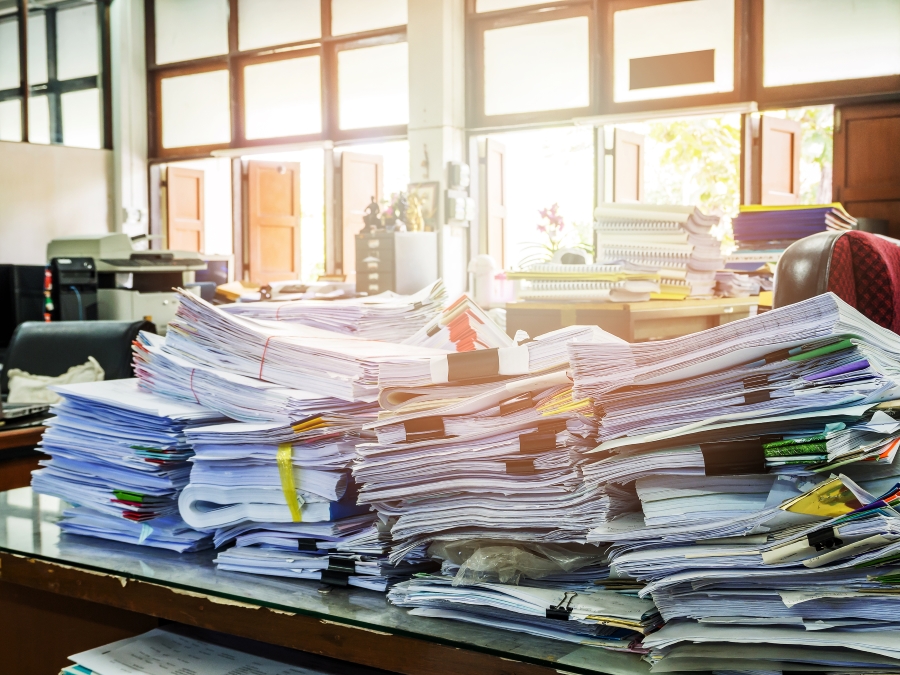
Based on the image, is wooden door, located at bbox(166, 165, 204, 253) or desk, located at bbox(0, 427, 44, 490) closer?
desk, located at bbox(0, 427, 44, 490)

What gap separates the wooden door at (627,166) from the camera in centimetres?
700

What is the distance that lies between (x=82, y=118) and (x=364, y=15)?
354 centimetres

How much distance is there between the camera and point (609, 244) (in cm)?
307

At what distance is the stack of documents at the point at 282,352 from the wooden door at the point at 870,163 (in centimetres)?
562

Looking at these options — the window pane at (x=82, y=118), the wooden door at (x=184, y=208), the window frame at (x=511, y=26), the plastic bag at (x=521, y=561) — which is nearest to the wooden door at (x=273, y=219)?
the wooden door at (x=184, y=208)

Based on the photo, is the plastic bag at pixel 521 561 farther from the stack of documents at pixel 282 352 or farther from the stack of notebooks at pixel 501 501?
the stack of documents at pixel 282 352

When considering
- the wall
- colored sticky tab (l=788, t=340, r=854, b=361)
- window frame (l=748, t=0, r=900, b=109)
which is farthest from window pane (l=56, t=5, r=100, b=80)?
colored sticky tab (l=788, t=340, r=854, b=361)

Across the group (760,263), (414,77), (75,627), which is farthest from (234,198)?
(75,627)

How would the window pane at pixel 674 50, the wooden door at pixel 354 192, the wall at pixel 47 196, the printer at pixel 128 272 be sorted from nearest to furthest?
1. the printer at pixel 128 272
2. the window pane at pixel 674 50
3. the wooden door at pixel 354 192
4. the wall at pixel 47 196

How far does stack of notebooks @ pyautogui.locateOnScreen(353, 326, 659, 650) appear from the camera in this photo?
24.3 inches

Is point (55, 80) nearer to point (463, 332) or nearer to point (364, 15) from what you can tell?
point (364, 15)

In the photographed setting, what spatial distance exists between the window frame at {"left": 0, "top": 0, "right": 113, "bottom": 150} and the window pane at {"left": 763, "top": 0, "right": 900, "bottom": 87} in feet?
21.8

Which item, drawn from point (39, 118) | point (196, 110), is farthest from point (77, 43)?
point (196, 110)

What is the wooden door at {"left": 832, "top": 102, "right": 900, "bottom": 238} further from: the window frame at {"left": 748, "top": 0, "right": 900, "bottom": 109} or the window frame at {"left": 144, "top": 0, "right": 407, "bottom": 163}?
the window frame at {"left": 144, "top": 0, "right": 407, "bottom": 163}
